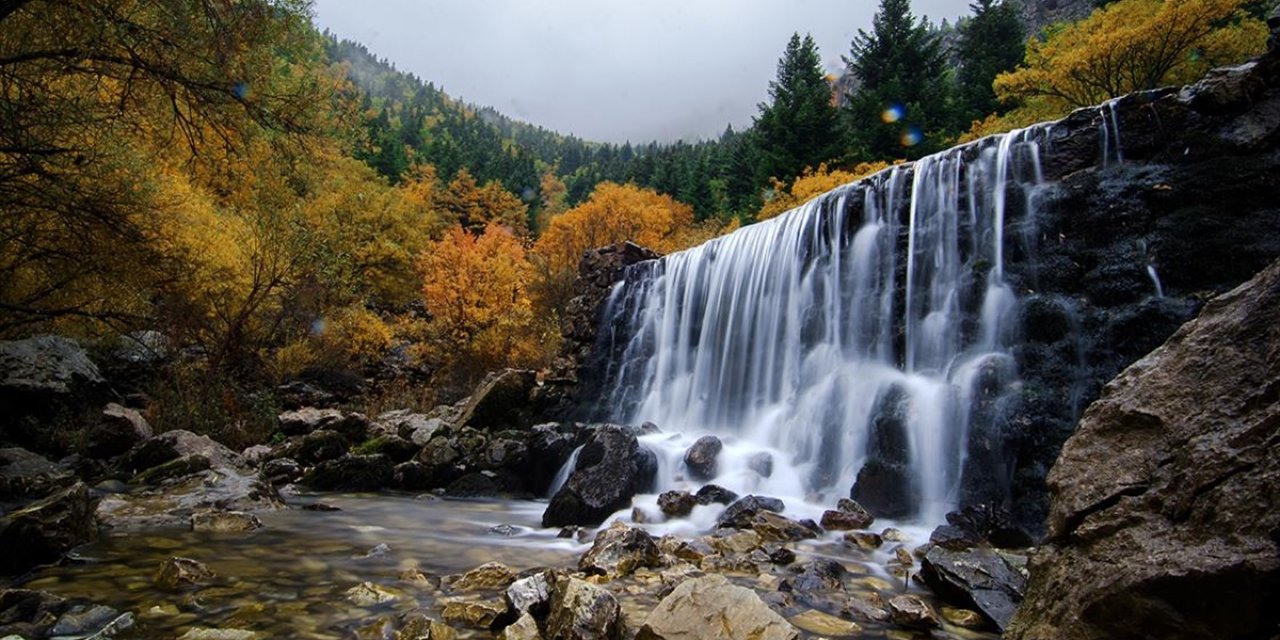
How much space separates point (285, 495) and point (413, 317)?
75.9ft

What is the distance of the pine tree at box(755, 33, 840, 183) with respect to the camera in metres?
30.5

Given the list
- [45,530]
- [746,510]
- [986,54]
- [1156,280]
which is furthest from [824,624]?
[986,54]

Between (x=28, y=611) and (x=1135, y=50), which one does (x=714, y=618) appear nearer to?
(x=28, y=611)

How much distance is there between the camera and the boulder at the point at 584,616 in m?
3.29

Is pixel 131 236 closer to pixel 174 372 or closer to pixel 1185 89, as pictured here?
pixel 174 372

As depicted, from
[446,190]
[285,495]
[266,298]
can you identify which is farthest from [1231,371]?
[446,190]

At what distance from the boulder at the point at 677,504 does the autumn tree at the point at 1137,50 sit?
2072 centimetres

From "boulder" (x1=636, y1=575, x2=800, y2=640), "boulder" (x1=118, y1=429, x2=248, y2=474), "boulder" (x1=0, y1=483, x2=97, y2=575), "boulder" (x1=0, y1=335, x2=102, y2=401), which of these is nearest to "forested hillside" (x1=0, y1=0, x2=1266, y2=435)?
"boulder" (x1=0, y1=335, x2=102, y2=401)

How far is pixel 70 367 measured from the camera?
36.5 ft

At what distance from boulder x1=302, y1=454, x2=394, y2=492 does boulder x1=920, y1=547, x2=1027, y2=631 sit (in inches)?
363

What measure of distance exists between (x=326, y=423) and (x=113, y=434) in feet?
13.9

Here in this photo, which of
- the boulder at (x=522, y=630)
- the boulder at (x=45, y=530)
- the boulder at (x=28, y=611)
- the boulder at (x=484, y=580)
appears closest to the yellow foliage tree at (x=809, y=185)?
the boulder at (x=484, y=580)

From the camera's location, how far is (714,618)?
315 cm

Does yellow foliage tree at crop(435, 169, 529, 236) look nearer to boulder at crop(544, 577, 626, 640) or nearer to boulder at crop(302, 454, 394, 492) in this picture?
boulder at crop(302, 454, 394, 492)
